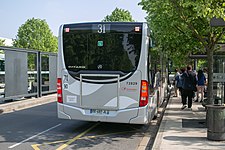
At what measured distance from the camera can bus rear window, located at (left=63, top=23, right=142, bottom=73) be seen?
8.25 m

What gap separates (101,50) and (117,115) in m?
1.78

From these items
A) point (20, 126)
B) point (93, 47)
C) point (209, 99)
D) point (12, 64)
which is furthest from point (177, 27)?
point (12, 64)

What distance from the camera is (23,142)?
302 inches

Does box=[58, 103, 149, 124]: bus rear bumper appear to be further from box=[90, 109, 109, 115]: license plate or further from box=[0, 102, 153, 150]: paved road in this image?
box=[0, 102, 153, 150]: paved road

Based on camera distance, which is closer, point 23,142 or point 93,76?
point 23,142

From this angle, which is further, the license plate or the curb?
the curb

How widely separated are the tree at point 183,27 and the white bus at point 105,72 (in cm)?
186

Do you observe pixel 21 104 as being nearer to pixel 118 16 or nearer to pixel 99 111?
pixel 99 111

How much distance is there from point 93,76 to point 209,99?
157 inches

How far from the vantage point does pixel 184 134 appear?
8062 millimetres

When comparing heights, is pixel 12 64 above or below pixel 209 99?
above

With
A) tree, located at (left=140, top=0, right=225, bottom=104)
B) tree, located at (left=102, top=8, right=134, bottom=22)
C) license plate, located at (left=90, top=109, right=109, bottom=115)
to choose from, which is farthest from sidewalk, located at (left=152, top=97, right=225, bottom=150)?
tree, located at (left=102, top=8, right=134, bottom=22)

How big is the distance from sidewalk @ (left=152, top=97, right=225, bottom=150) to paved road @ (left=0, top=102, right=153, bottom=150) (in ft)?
2.27

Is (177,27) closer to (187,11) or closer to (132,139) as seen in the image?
(187,11)
